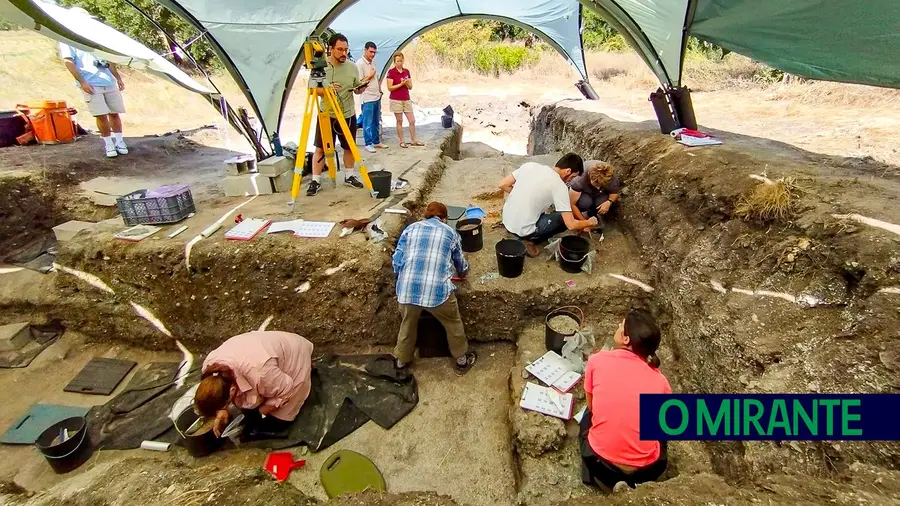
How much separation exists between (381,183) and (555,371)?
10.1 ft

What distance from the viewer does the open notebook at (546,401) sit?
10.2ft

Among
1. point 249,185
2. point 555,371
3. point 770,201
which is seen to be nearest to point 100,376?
Result: point 249,185

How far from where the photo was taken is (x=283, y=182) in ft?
18.6

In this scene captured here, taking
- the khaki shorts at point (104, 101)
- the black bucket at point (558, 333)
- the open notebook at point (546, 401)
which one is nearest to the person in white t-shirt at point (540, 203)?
the black bucket at point (558, 333)

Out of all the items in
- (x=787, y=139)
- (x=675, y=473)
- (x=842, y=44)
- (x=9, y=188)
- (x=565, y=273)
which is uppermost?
(x=842, y=44)

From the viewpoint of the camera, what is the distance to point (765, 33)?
14.2 feet

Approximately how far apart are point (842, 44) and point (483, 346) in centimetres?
418

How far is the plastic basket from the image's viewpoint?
14.8 feet

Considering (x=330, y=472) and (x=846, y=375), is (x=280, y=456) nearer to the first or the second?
(x=330, y=472)

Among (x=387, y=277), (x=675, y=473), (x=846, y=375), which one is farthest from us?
(x=387, y=277)

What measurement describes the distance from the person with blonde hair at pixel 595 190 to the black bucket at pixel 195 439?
407cm

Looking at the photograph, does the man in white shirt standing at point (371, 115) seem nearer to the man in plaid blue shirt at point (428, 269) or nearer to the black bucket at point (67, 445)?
the man in plaid blue shirt at point (428, 269)

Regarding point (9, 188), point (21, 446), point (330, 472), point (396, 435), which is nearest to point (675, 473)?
point (396, 435)

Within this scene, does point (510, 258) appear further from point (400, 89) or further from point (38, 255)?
point (38, 255)
